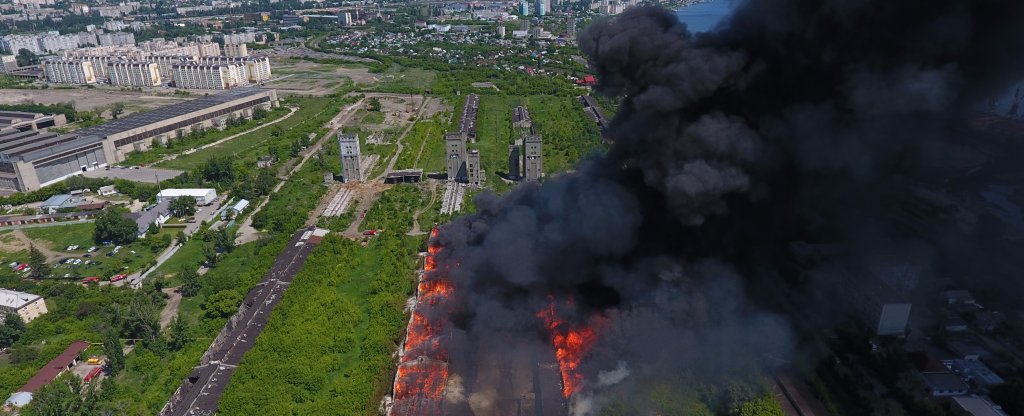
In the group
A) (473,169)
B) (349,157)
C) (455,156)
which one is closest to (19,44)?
(349,157)

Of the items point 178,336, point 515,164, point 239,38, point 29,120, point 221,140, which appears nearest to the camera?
point 178,336

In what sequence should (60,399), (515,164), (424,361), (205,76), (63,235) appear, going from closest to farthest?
(60,399), (424,361), (63,235), (515,164), (205,76)

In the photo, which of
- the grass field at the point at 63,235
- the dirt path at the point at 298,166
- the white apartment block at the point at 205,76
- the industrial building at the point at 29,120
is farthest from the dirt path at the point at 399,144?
the industrial building at the point at 29,120

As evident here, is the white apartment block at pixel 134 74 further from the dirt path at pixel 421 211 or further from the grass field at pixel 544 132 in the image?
the dirt path at pixel 421 211

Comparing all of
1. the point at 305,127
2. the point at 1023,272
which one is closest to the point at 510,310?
the point at 1023,272

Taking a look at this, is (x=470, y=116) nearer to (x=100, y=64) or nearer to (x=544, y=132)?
(x=544, y=132)

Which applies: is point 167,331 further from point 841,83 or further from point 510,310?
point 841,83
